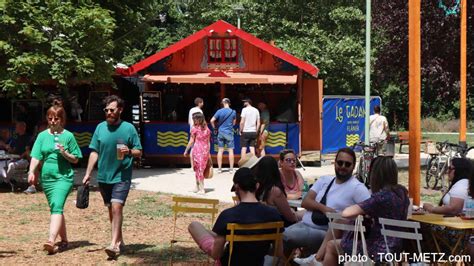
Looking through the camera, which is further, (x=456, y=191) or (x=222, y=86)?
(x=222, y=86)

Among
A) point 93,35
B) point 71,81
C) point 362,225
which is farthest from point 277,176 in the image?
point 71,81

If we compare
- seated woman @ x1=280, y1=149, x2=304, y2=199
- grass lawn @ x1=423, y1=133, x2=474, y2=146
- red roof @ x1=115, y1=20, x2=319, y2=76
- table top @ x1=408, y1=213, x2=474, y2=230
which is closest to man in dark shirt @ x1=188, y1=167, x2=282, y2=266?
table top @ x1=408, y1=213, x2=474, y2=230

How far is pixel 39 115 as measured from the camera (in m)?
20.8

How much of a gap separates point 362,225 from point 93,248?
4078mm

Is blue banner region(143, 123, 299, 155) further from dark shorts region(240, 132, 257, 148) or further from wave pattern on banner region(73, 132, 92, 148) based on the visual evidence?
dark shorts region(240, 132, 257, 148)

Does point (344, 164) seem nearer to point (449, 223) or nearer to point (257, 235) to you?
point (449, 223)

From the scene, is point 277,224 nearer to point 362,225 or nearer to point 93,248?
point 362,225

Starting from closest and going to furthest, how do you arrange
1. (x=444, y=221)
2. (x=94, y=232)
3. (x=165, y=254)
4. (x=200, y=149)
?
(x=444, y=221) → (x=165, y=254) → (x=94, y=232) → (x=200, y=149)

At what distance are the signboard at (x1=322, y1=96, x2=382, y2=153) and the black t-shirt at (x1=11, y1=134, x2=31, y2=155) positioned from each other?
1022cm

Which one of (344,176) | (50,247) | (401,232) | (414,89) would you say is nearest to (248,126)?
(50,247)

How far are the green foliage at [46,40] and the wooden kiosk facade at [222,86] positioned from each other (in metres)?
4.47

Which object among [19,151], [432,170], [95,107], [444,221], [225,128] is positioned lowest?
[432,170]

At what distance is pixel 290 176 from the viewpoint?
30.2 feet

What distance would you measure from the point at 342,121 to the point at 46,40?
442 inches
